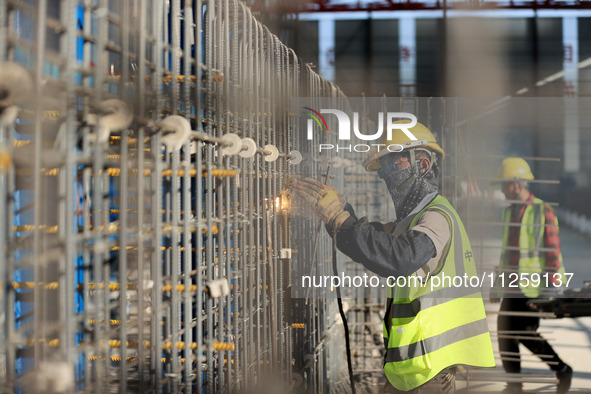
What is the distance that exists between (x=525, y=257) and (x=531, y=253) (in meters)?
0.07

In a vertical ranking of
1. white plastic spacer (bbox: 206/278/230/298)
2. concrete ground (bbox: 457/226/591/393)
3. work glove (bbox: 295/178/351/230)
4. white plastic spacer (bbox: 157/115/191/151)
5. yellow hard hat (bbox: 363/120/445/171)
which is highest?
yellow hard hat (bbox: 363/120/445/171)

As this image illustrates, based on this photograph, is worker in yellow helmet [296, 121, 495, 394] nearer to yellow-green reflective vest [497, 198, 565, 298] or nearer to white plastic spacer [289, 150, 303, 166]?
white plastic spacer [289, 150, 303, 166]

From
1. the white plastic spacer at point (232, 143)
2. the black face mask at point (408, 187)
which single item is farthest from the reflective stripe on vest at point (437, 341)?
the white plastic spacer at point (232, 143)

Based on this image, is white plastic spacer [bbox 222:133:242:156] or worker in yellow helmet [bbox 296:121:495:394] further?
worker in yellow helmet [bbox 296:121:495:394]

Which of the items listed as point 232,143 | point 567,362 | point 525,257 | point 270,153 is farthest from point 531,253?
point 232,143

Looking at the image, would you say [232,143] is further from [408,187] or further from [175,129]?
[408,187]

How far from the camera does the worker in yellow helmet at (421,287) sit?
464 cm

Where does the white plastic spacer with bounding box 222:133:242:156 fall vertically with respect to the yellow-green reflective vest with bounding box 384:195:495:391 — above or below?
above

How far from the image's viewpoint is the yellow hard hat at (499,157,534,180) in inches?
251

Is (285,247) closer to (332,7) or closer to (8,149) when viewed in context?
(8,149)

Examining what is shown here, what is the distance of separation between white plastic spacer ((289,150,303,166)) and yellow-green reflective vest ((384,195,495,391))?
0.98 meters

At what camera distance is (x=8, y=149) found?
154 cm

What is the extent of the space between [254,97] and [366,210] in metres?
3.43

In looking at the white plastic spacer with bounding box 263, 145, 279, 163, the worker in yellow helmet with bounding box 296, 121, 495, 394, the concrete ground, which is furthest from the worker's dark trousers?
the white plastic spacer with bounding box 263, 145, 279, 163
